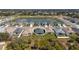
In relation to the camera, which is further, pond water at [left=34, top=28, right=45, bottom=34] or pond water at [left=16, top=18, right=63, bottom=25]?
pond water at [left=16, top=18, right=63, bottom=25]

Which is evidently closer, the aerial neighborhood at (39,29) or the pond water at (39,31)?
the aerial neighborhood at (39,29)

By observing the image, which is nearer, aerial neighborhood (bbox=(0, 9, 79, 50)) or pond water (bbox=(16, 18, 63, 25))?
aerial neighborhood (bbox=(0, 9, 79, 50))

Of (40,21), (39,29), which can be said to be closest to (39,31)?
(39,29)

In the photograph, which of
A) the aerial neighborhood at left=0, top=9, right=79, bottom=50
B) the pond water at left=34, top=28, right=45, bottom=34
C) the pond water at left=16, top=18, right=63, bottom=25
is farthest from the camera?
the pond water at left=16, top=18, right=63, bottom=25

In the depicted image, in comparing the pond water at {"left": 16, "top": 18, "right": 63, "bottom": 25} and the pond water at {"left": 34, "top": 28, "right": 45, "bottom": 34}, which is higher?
the pond water at {"left": 16, "top": 18, "right": 63, "bottom": 25}

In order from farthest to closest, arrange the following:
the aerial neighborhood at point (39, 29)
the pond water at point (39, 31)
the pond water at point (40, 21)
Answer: the pond water at point (40, 21) → the pond water at point (39, 31) → the aerial neighborhood at point (39, 29)

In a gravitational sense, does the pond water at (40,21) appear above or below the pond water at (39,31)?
above

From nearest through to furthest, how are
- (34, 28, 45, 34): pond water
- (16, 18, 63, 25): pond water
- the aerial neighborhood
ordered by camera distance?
1. the aerial neighborhood
2. (34, 28, 45, 34): pond water
3. (16, 18, 63, 25): pond water

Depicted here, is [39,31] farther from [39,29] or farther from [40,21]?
[40,21]

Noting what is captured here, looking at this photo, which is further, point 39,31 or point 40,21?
point 40,21
